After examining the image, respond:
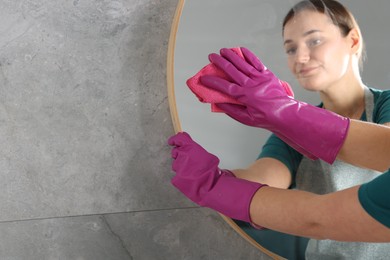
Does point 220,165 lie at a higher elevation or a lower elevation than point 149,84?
lower

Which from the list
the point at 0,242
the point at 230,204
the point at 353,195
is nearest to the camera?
the point at 353,195

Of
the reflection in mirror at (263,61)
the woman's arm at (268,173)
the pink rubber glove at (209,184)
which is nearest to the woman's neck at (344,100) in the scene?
the reflection in mirror at (263,61)

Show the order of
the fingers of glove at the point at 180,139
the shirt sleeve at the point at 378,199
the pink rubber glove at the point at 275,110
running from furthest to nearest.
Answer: the fingers of glove at the point at 180,139 → the pink rubber glove at the point at 275,110 → the shirt sleeve at the point at 378,199

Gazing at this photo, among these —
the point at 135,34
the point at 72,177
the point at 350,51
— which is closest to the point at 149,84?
the point at 135,34

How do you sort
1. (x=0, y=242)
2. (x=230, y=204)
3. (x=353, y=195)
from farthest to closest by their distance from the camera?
(x=0, y=242) < (x=230, y=204) < (x=353, y=195)

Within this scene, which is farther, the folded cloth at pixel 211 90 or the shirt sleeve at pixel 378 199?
the folded cloth at pixel 211 90

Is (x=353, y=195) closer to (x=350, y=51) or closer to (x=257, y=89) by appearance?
(x=257, y=89)

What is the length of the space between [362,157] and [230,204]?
0.20 meters

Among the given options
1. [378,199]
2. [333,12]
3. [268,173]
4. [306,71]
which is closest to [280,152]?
[268,173]

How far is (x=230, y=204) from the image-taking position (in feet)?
2.64

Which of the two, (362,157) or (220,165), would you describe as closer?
(362,157)

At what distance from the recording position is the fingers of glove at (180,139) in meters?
0.92

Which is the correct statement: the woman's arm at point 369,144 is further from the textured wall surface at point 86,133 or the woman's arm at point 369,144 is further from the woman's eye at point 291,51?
the textured wall surface at point 86,133

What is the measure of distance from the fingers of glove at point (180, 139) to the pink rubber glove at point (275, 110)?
0.33 ft
